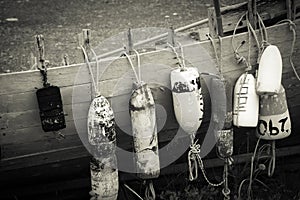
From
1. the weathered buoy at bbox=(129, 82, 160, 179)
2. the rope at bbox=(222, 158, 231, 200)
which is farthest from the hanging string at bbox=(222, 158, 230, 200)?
the weathered buoy at bbox=(129, 82, 160, 179)

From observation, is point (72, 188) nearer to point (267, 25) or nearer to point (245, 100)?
point (245, 100)

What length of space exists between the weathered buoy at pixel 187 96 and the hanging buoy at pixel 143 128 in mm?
125

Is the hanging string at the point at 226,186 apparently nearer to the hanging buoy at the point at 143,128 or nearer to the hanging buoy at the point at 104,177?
the hanging buoy at the point at 143,128

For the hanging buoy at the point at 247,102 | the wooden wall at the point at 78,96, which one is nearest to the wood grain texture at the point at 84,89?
the wooden wall at the point at 78,96

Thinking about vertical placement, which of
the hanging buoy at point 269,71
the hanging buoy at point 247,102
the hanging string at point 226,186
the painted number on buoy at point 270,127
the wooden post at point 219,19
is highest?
the wooden post at point 219,19

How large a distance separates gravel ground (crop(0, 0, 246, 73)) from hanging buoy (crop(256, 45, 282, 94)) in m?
2.48

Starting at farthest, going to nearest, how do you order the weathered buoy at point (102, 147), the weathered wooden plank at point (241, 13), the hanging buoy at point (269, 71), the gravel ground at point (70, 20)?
the gravel ground at point (70, 20), the weathered wooden plank at point (241, 13), the hanging buoy at point (269, 71), the weathered buoy at point (102, 147)

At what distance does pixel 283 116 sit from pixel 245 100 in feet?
0.73

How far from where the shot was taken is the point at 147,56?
259 cm

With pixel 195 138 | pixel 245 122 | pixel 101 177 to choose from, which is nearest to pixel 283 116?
pixel 245 122

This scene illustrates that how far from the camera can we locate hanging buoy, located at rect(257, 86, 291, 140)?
2670mm

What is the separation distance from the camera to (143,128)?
246 centimetres

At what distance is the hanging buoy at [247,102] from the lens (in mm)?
2615

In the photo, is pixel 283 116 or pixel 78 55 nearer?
pixel 283 116
